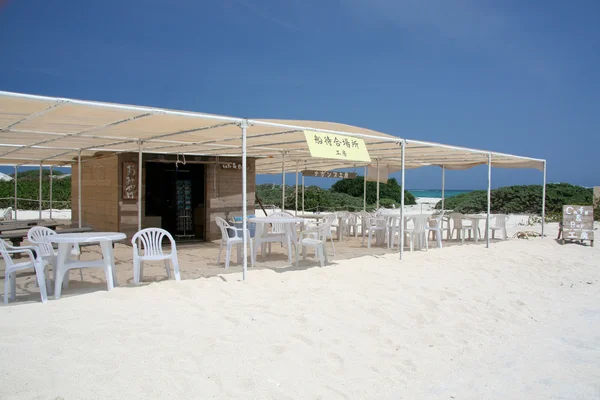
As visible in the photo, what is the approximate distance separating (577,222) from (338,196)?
16771 mm

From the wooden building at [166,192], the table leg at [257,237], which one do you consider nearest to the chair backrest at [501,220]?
the wooden building at [166,192]

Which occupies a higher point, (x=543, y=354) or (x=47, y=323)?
(x=47, y=323)

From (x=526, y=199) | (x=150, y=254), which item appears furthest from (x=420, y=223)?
(x=526, y=199)

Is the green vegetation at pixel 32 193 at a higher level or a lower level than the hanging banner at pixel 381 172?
lower

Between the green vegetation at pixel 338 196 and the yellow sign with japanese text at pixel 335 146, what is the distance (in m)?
15.0

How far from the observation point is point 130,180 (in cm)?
977

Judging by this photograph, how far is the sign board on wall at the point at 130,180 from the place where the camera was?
9727 mm

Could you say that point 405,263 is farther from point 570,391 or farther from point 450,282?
point 570,391

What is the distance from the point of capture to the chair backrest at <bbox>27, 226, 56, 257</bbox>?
17.4 ft

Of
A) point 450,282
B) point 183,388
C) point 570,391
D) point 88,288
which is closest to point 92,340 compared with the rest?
point 183,388

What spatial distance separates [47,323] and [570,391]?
4147 millimetres

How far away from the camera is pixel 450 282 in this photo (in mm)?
6469

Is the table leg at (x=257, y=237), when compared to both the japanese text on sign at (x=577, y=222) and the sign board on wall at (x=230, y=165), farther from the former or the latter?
the japanese text on sign at (x=577, y=222)

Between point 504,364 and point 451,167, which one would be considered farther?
point 451,167
